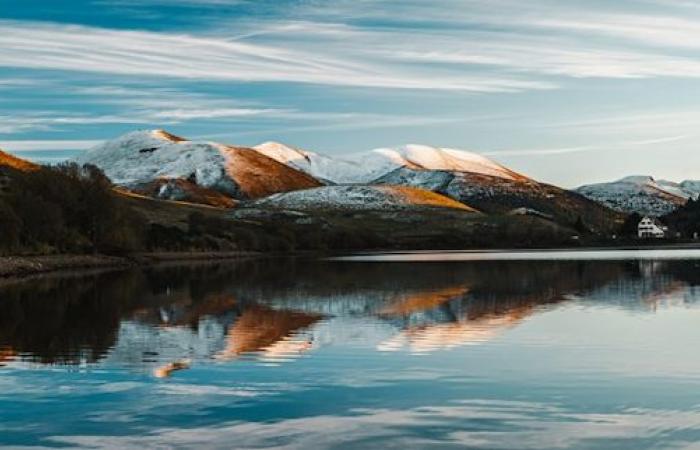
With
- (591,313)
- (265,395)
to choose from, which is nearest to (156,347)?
(265,395)

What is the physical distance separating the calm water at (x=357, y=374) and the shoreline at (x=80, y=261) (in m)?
36.8

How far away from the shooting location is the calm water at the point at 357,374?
17.3m

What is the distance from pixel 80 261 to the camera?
10194 centimetres

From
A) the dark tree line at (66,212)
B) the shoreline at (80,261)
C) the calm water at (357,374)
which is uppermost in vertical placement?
the dark tree line at (66,212)

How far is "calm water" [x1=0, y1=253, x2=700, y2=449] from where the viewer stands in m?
17.3

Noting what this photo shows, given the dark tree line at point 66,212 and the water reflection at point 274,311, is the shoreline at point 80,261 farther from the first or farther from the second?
the water reflection at point 274,311

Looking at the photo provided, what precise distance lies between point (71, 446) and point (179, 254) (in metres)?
123

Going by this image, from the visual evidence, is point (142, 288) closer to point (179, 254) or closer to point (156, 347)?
point (156, 347)

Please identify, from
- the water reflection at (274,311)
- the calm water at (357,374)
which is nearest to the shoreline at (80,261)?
the water reflection at (274,311)

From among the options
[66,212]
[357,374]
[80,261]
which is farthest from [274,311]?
[66,212]

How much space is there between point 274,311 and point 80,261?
63817 millimetres

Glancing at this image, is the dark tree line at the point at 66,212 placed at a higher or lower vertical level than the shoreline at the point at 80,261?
higher

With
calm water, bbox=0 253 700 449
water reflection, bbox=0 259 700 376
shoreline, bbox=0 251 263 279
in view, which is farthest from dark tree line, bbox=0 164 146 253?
calm water, bbox=0 253 700 449

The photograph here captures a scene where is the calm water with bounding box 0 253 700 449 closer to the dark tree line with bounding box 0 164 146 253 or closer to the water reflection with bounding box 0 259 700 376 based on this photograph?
the water reflection with bounding box 0 259 700 376
